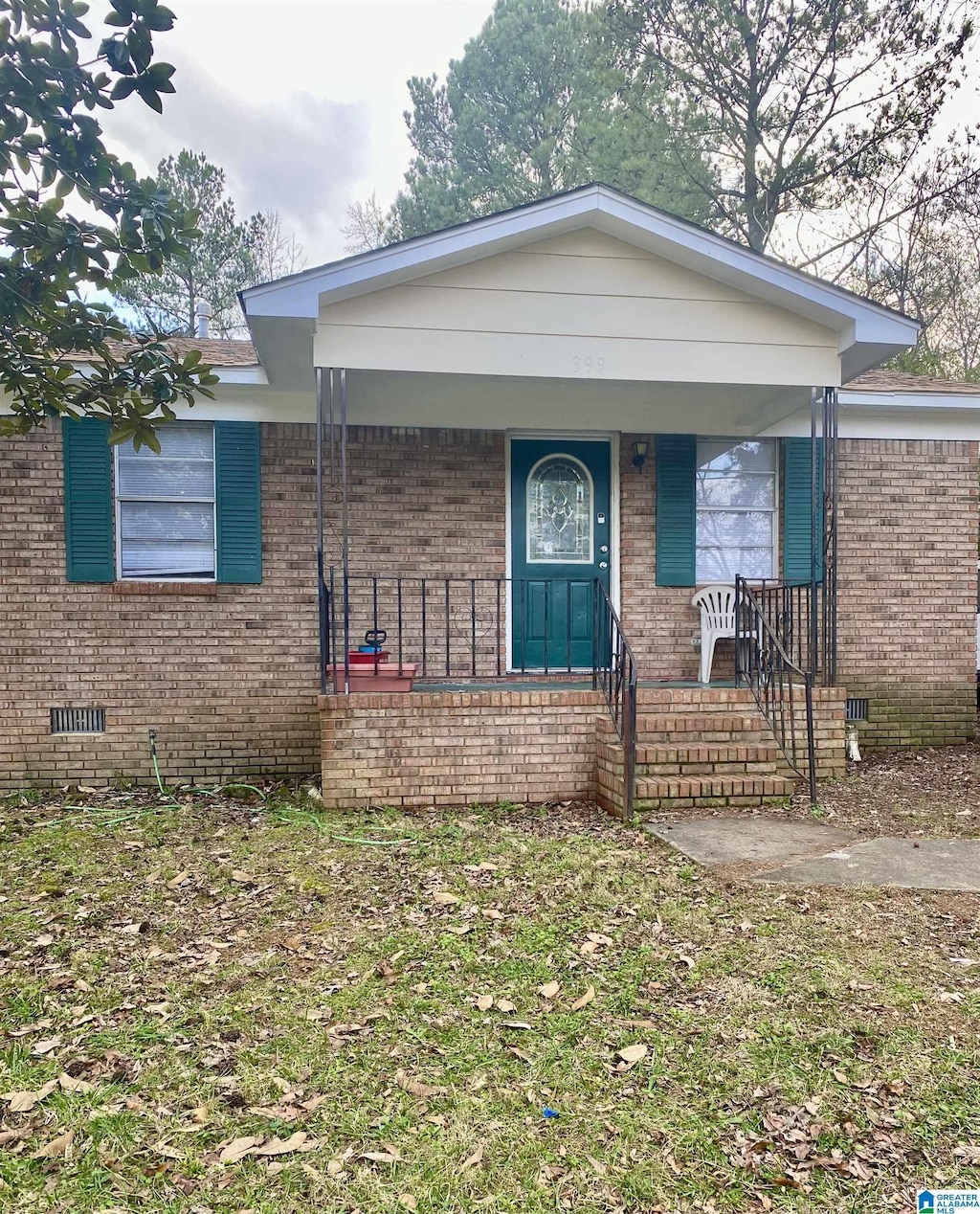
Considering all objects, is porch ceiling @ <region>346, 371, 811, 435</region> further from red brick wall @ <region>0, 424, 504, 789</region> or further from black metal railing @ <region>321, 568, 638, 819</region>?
black metal railing @ <region>321, 568, 638, 819</region>

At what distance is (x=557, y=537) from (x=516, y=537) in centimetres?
39

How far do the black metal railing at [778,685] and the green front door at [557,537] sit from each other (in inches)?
57.4

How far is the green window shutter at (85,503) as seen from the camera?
22.5 ft

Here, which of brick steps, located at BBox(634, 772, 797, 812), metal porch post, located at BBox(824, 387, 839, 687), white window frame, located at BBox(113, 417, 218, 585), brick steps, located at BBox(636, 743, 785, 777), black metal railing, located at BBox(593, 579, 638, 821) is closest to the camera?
black metal railing, located at BBox(593, 579, 638, 821)

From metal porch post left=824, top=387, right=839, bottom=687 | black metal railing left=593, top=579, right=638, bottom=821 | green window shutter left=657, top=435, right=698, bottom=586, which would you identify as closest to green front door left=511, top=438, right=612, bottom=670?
green window shutter left=657, top=435, right=698, bottom=586

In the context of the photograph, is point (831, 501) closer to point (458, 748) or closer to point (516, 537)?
point (516, 537)

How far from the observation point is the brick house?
578 centimetres

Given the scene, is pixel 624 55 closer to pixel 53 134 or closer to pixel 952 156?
pixel 952 156

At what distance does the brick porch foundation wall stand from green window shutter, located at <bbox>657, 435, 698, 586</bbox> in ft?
6.70

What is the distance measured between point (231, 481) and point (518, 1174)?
5.98 m

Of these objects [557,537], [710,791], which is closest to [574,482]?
[557,537]

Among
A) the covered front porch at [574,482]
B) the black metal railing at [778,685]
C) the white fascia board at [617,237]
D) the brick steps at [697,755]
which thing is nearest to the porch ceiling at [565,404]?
the covered front porch at [574,482]

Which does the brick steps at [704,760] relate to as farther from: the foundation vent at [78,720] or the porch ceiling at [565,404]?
the foundation vent at [78,720]

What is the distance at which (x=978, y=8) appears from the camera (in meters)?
11.8
